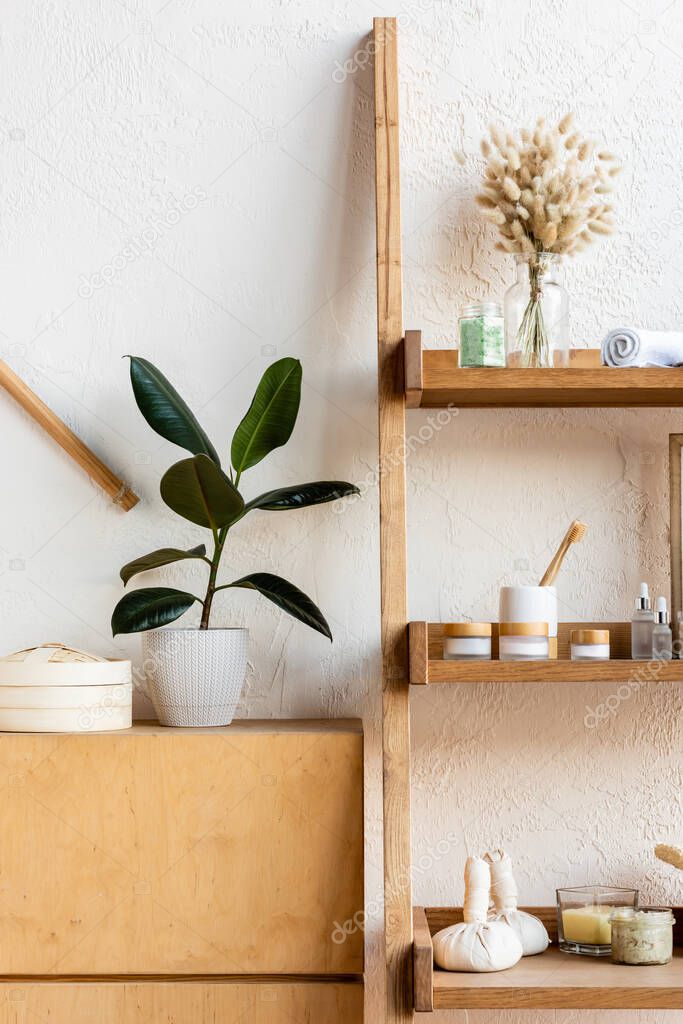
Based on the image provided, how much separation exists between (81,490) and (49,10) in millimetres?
784

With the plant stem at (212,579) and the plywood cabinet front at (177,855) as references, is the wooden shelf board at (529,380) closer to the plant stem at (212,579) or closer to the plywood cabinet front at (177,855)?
the plant stem at (212,579)

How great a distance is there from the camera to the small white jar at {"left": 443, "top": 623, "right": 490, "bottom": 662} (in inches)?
53.2

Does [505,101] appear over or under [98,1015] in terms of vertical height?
over

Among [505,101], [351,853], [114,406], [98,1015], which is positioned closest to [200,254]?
[114,406]

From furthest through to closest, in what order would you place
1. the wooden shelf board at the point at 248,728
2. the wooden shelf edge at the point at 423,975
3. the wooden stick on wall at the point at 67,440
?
the wooden stick on wall at the point at 67,440 → the wooden shelf board at the point at 248,728 → the wooden shelf edge at the point at 423,975

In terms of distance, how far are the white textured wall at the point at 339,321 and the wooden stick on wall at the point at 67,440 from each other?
0.04 m

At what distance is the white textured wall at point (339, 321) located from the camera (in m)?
1.54

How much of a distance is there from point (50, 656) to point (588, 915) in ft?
2.71

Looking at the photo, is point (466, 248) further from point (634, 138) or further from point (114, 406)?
point (114, 406)

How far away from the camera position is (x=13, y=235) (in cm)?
160

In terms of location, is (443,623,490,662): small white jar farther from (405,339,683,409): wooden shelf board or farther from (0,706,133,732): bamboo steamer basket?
(0,706,133,732): bamboo steamer basket

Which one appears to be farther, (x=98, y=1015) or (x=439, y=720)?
(x=439, y=720)
